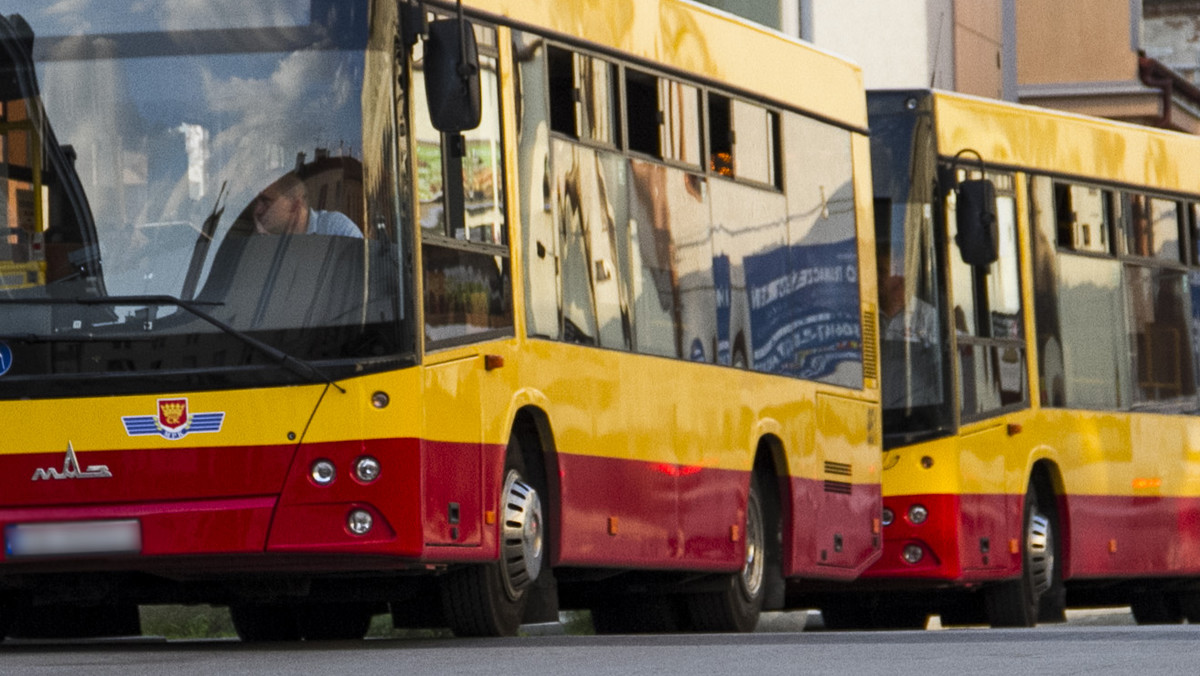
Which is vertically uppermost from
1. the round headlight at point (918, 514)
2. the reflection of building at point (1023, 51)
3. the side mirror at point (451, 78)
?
the reflection of building at point (1023, 51)

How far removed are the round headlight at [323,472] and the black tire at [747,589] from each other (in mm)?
4203

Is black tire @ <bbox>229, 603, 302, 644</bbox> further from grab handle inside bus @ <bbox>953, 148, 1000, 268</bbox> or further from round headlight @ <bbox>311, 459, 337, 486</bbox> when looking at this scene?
grab handle inside bus @ <bbox>953, 148, 1000, 268</bbox>

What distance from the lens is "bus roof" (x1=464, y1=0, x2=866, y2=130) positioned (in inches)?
476

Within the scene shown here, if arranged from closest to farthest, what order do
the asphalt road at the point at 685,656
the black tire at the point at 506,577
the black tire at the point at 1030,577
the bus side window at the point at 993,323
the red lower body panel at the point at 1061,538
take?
1. the asphalt road at the point at 685,656
2. the black tire at the point at 506,577
3. the red lower body panel at the point at 1061,538
4. the bus side window at the point at 993,323
5. the black tire at the point at 1030,577

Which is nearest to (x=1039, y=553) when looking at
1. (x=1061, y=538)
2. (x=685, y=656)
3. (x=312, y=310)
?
(x=1061, y=538)

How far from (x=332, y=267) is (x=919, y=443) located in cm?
707

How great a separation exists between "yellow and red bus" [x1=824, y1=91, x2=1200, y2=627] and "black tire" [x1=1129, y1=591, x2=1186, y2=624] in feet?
1.17

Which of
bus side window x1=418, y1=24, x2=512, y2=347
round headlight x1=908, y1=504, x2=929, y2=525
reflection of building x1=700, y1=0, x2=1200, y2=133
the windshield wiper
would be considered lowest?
round headlight x1=908, y1=504, x2=929, y2=525

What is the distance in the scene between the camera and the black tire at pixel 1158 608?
20.8 metres

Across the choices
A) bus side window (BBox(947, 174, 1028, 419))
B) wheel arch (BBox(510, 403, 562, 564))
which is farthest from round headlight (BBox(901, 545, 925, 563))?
wheel arch (BBox(510, 403, 562, 564))

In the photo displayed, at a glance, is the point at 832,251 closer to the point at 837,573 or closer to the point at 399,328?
the point at 837,573

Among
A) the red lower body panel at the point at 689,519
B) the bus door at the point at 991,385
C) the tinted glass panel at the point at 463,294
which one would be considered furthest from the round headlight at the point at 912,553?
the tinted glass panel at the point at 463,294

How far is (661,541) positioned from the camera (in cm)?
1289

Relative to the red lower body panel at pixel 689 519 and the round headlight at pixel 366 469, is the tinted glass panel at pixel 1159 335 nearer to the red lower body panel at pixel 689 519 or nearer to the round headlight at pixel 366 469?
the red lower body panel at pixel 689 519
